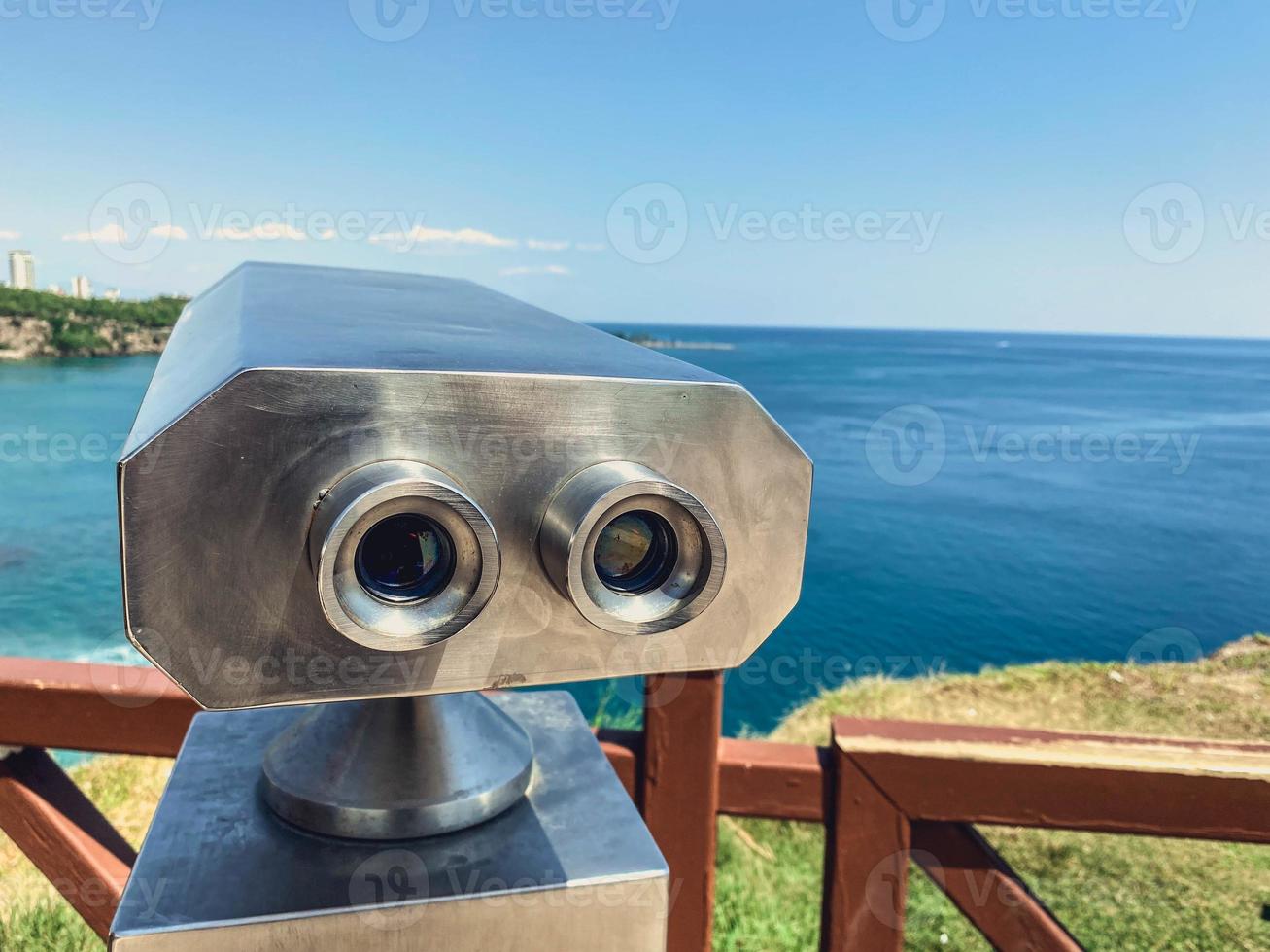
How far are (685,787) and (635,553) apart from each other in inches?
30.2

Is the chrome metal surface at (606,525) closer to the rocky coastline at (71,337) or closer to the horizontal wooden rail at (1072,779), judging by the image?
the horizontal wooden rail at (1072,779)

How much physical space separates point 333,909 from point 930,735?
86 centimetres

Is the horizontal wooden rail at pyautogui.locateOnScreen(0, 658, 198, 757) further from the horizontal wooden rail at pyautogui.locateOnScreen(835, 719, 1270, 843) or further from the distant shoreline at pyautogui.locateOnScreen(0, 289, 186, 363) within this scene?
the distant shoreline at pyautogui.locateOnScreen(0, 289, 186, 363)

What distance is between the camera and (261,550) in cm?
62

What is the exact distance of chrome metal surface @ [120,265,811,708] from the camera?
596 mm

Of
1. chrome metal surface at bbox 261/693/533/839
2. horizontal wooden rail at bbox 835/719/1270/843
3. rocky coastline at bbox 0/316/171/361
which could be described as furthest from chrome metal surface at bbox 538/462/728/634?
rocky coastline at bbox 0/316/171/361

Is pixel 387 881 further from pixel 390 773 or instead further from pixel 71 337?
pixel 71 337

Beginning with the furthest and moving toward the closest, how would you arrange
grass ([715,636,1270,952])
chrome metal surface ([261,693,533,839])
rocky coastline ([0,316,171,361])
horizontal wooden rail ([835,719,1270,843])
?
rocky coastline ([0,316,171,361]), grass ([715,636,1270,952]), horizontal wooden rail ([835,719,1270,843]), chrome metal surface ([261,693,533,839])

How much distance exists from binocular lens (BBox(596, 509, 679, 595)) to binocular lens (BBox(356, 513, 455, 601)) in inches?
4.7

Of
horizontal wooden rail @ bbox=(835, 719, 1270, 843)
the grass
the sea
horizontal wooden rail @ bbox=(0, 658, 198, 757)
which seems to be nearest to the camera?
horizontal wooden rail @ bbox=(835, 719, 1270, 843)

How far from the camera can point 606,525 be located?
2.14 ft

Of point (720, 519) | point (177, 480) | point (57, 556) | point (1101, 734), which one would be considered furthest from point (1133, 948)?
point (57, 556)

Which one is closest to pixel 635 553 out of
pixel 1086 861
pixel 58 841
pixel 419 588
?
pixel 419 588

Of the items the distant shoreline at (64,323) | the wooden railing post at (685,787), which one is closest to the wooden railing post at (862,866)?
the wooden railing post at (685,787)
